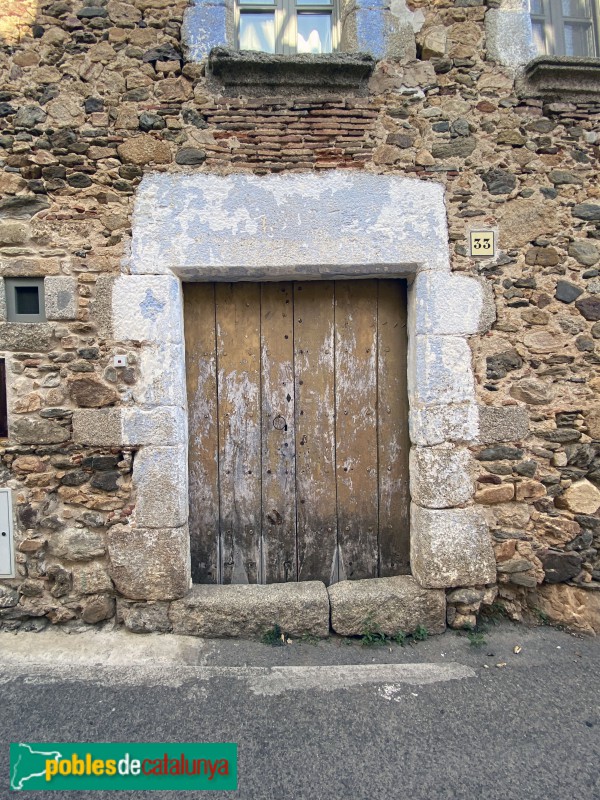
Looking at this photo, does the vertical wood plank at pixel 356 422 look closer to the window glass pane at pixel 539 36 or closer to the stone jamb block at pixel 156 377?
the stone jamb block at pixel 156 377

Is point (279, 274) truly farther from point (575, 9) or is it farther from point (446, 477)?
point (575, 9)

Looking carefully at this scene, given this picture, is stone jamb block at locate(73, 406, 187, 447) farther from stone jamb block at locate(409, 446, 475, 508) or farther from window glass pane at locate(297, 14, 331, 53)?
window glass pane at locate(297, 14, 331, 53)

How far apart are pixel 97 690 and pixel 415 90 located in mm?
3468

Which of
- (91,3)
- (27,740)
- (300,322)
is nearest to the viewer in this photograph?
(27,740)

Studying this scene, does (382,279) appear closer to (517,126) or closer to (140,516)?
(517,126)

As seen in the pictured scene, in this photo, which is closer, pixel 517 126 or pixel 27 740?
pixel 27 740

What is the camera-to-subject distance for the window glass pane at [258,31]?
268 cm

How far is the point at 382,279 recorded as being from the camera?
2.71 meters

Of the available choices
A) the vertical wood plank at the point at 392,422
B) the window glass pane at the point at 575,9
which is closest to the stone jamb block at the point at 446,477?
the vertical wood plank at the point at 392,422

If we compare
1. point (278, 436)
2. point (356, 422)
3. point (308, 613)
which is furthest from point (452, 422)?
point (308, 613)

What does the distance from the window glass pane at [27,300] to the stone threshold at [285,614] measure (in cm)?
166

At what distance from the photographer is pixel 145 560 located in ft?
8.06

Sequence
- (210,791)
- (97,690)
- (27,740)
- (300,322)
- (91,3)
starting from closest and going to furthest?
→ (210,791), (27,740), (97,690), (91,3), (300,322)

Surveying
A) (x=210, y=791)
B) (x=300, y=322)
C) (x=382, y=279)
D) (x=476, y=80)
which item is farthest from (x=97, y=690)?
(x=476, y=80)
